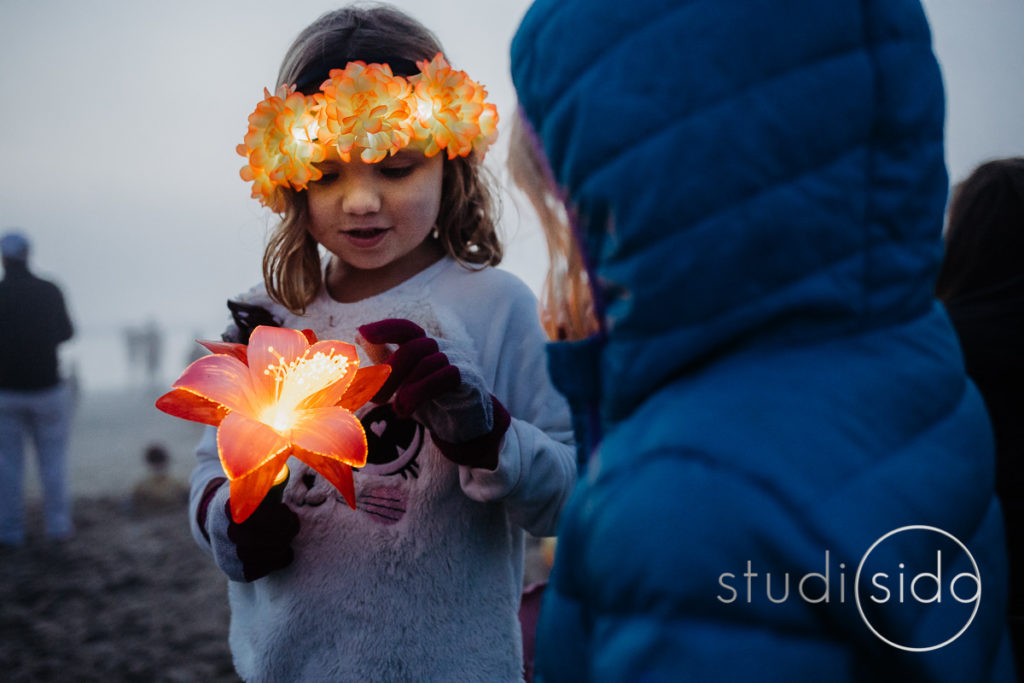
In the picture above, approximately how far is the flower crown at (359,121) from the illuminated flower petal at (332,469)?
→ 1.82ft

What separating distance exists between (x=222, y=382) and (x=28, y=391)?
4.83 meters

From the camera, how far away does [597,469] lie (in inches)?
30.4

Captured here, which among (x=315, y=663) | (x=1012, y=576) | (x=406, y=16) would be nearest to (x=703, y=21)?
(x=406, y=16)

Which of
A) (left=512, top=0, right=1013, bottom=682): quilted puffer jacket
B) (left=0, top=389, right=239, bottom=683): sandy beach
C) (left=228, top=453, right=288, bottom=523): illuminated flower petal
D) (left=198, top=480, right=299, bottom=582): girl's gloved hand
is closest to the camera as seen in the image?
(left=512, top=0, right=1013, bottom=682): quilted puffer jacket

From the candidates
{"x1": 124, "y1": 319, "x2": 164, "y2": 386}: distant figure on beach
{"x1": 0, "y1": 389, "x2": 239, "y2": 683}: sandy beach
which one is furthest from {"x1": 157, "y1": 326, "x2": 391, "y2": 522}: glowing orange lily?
{"x1": 124, "y1": 319, "x2": 164, "y2": 386}: distant figure on beach

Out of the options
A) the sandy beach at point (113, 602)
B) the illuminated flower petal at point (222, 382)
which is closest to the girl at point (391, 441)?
the illuminated flower petal at point (222, 382)

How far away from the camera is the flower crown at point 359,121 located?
1.29 metres

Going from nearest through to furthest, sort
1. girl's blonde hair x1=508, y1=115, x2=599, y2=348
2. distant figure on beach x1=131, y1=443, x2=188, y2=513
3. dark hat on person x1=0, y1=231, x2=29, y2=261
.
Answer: girl's blonde hair x1=508, y1=115, x2=599, y2=348, dark hat on person x1=0, y1=231, x2=29, y2=261, distant figure on beach x1=131, y1=443, x2=188, y2=513

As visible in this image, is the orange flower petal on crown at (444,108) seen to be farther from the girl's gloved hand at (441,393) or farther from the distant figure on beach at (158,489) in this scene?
the distant figure on beach at (158,489)

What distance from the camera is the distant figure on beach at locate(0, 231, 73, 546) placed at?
4777 mm

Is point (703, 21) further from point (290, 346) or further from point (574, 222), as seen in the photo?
point (290, 346)

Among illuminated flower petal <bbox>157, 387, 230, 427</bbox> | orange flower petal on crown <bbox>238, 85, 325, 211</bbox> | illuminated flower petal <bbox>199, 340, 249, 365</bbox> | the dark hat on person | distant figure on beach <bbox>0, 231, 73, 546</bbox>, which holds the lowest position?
distant figure on beach <bbox>0, 231, 73, 546</bbox>

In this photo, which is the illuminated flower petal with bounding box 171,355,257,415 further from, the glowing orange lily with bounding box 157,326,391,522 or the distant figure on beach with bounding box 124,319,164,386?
the distant figure on beach with bounding box 124,319,164,386

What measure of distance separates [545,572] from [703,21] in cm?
406
